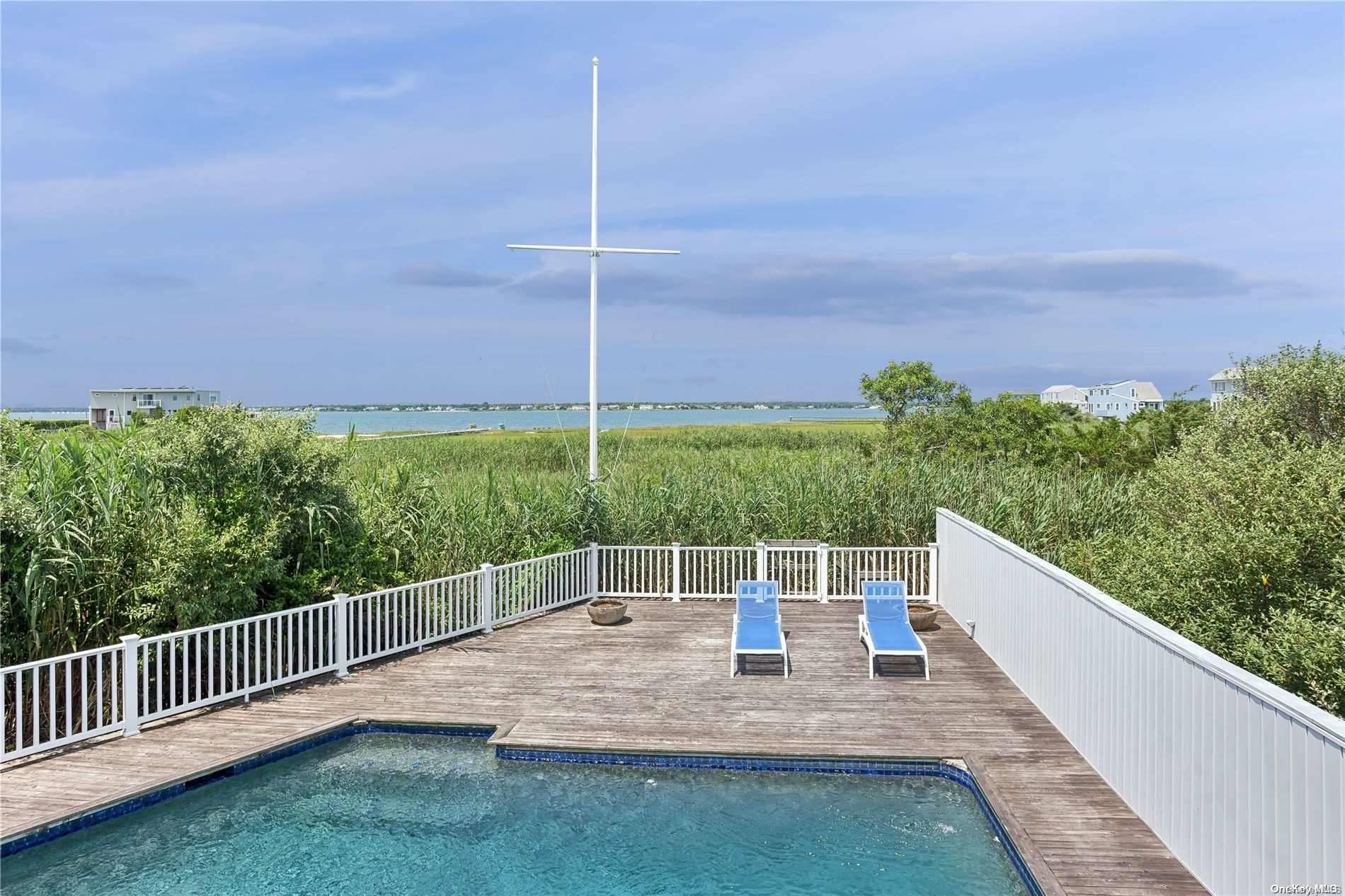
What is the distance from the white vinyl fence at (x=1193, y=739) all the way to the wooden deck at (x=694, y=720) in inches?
9.7

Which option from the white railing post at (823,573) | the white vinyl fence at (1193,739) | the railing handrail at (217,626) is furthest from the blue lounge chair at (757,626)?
the railing handrail at (217,626)

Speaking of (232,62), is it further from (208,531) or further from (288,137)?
(208,531)

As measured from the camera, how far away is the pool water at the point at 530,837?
4.42 meters

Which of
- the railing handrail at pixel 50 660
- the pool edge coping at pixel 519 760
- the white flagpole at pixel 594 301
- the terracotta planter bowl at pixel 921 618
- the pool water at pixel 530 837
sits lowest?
the pool water at pixel 530 837

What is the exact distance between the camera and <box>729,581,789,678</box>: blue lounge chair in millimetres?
7887

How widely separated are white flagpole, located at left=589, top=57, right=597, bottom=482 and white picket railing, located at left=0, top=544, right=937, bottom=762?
5.96 ft

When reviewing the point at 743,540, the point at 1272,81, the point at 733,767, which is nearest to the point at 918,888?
the point at 733,767

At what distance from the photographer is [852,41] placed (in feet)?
35.4

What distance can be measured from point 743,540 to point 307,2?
9.68m

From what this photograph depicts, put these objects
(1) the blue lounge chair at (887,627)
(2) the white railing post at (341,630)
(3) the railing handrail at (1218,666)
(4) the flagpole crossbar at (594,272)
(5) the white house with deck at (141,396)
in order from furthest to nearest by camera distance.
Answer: (5) the white house with deck at (141,396) → (4) the flagpole crossbar at (594,272) → (2) the white railing post at (341,630) → (1) the blue lounge chair at (887,627) → (3) the railing handrail at (1218,666)

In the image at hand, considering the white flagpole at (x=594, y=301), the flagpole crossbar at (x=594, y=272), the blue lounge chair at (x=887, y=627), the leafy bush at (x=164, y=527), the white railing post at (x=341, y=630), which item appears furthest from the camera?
the white flagpole at (x=594, y=301)

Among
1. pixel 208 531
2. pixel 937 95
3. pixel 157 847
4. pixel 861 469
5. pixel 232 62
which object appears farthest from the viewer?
pixel 861 469

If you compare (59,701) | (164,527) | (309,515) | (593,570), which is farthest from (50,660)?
(593,570)

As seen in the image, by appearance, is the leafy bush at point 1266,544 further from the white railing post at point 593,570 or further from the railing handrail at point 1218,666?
the white railing post at point 593,570
